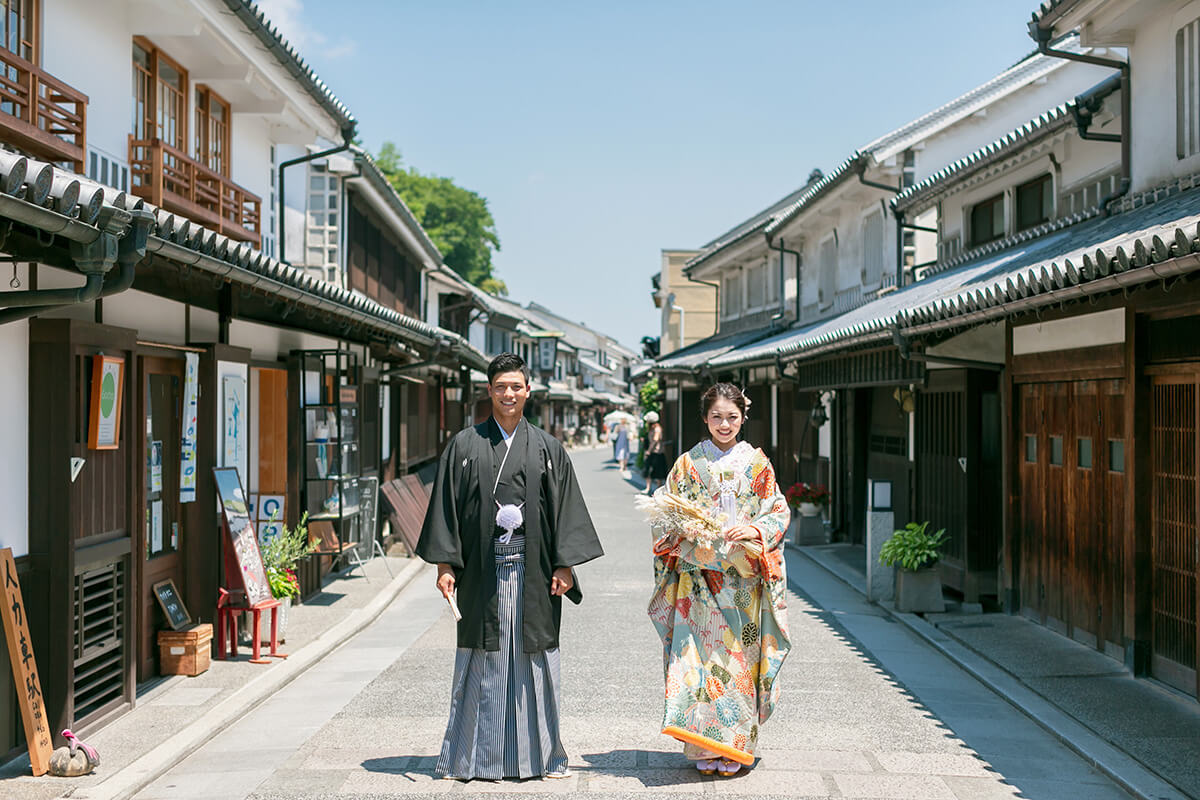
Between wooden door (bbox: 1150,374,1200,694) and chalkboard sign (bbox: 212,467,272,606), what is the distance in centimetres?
704

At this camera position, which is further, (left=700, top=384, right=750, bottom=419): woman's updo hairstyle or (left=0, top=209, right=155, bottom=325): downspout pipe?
(left=700, top=384, right=750, bottom=419): woman's updo hairstyle

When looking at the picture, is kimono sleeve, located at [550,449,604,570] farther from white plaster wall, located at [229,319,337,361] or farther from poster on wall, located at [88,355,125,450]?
white plaster wall, located at [229,319,337,361]

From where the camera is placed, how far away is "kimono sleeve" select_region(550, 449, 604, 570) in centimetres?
595

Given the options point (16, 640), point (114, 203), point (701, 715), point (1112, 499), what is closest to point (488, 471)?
point (701, 715)

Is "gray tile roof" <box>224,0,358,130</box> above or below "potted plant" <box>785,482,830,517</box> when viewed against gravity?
above

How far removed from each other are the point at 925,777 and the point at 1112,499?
3.86 m

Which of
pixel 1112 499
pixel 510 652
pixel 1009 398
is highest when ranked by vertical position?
pixel 1009 398

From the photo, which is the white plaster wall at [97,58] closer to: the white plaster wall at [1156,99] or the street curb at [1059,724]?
the street curb at [1059,724]

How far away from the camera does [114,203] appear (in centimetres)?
515

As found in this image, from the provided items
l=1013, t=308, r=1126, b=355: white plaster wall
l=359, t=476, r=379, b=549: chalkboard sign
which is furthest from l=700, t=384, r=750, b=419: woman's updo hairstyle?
l=359, t=476, r=379, b=549: chalkboard sign

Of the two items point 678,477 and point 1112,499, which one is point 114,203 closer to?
point 678,477

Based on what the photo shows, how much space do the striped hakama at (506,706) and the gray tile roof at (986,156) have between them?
28.5 feet

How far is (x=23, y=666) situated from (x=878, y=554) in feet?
28.5

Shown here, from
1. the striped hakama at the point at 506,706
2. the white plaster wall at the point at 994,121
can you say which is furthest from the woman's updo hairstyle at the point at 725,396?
the white plaster wall at the point at 994,121
